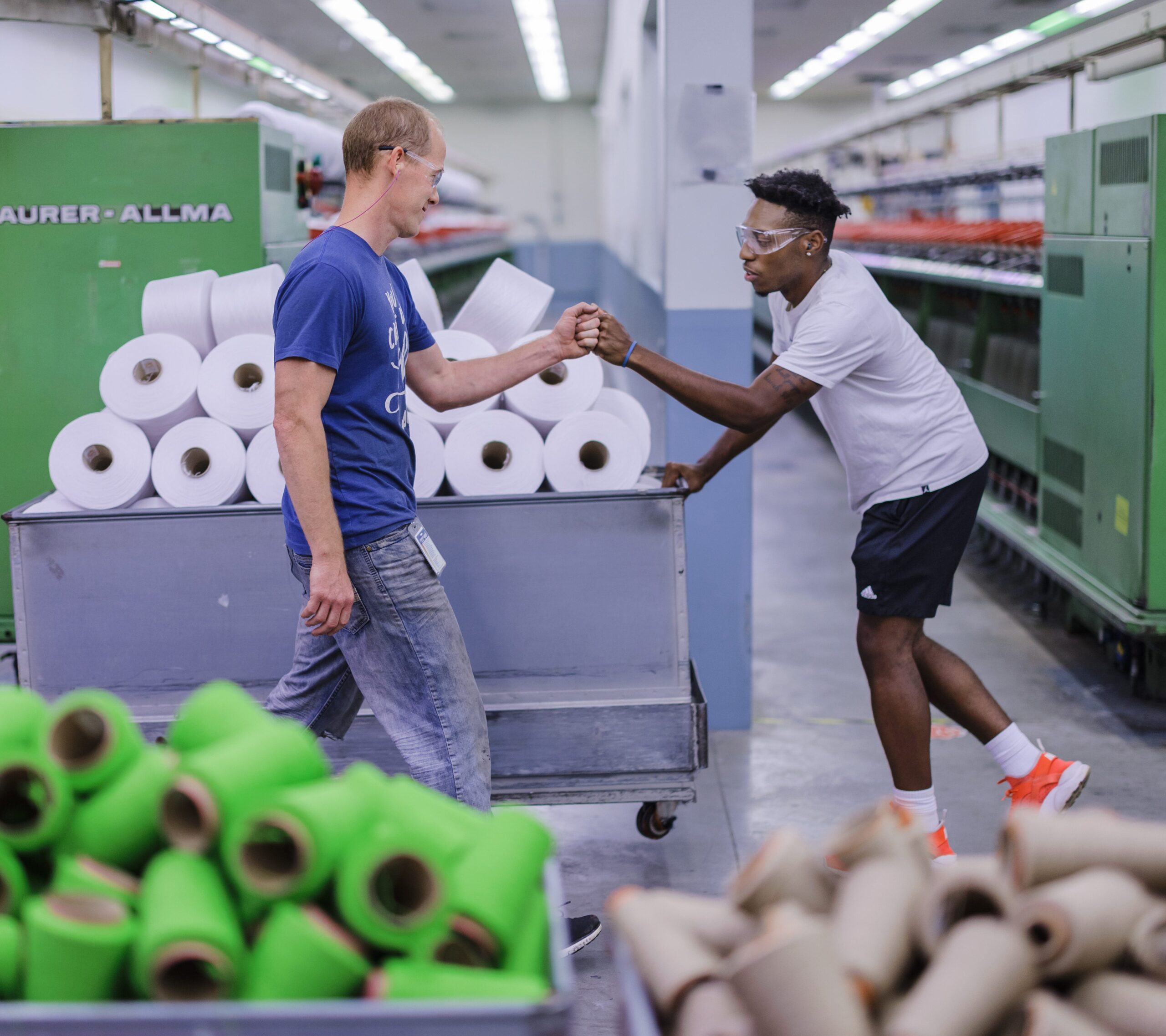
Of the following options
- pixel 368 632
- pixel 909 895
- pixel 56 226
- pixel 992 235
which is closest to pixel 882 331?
pixel 368 632

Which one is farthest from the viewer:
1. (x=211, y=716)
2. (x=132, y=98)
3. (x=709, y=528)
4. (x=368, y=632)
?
(x=132, y=98)

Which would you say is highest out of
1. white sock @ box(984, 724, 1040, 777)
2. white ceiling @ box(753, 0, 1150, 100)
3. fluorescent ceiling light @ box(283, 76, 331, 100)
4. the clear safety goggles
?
white ceiling @ box(753, 0, 1150, 100)

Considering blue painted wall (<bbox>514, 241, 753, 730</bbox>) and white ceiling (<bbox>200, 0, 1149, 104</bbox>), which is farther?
white ceiling (<bbox>200, 0, 1149, 104</bbox>)

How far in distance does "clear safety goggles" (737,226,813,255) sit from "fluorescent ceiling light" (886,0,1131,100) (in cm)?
966

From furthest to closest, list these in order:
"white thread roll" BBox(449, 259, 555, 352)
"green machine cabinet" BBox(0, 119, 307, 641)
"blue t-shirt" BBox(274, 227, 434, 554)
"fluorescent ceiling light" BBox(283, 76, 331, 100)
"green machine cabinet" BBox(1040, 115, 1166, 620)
Answer: "fluorescent ceiling light" BBox(283, 76, 331, 100)
"green machine cabinet" BBox(1040, 115, 1166, 620)
"green machine cabinet" BBox(0, 119, 307, 641)
"white thread roll" BBox(449, 259, 555, 352)
"blue t-shirt" BBox(274, 227, 434, 554)

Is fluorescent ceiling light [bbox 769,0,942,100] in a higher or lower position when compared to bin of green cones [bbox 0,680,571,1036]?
higher

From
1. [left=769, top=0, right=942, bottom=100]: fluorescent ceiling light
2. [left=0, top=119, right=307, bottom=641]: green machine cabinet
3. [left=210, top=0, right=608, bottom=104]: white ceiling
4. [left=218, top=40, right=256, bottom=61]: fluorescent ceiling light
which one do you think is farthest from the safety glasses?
[left=210, top=0, right=608, bottom=104]: white ceiling

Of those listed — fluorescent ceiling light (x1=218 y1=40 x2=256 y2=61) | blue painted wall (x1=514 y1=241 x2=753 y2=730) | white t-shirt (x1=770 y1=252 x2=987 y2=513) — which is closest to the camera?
white t-shirt (x1=770 y1=252 x2=987 y2=513)

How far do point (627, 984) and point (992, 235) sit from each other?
6.67 m

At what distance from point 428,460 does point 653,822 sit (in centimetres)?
107

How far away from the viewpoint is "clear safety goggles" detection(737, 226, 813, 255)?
275 cm

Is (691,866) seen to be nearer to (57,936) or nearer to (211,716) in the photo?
(211,716)

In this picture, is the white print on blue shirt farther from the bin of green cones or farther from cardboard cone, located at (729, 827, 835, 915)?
cardboard cone, located at (729, 827, 835, 915)

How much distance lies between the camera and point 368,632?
225 centimetres
